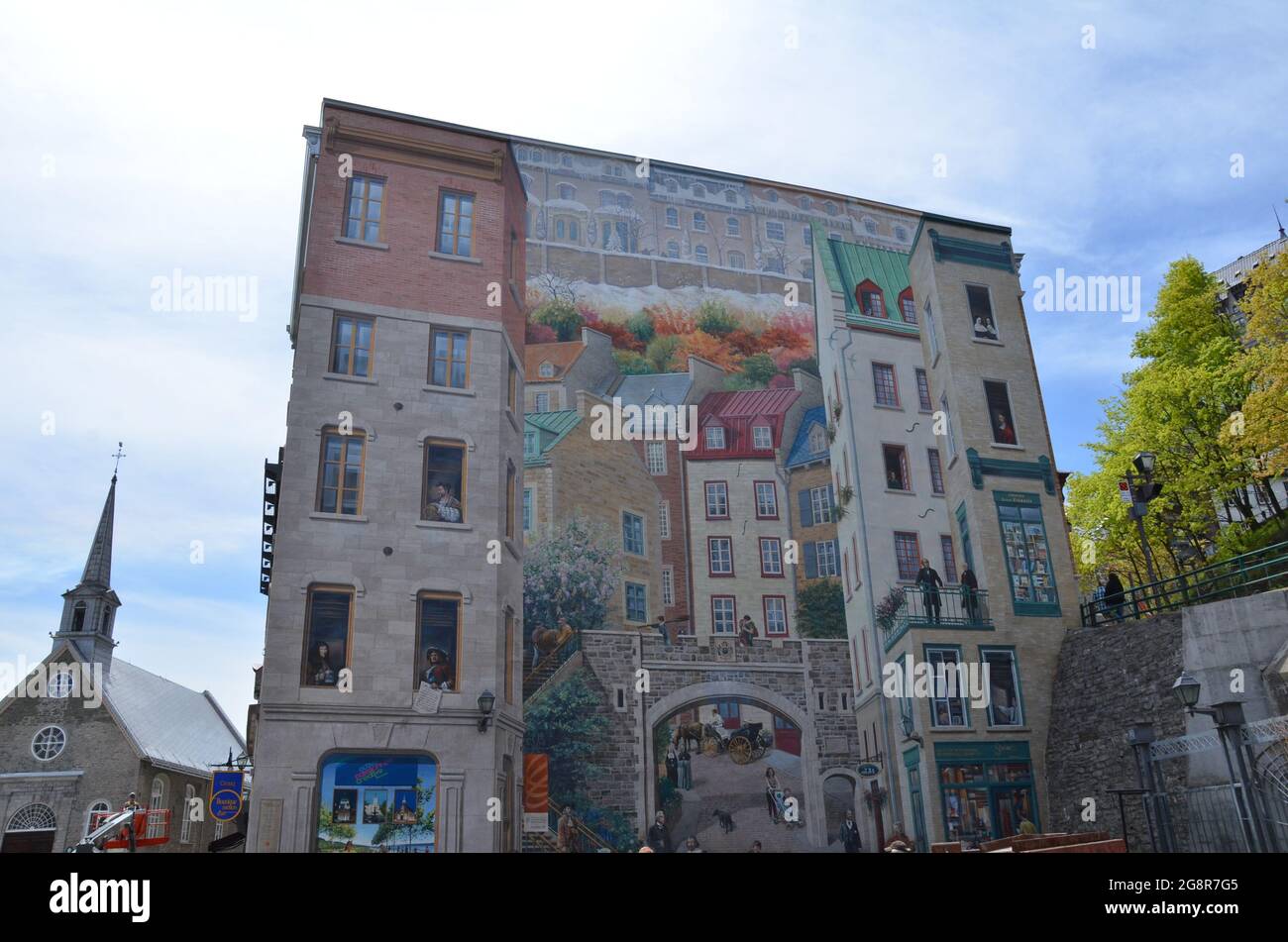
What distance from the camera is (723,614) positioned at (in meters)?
22.6

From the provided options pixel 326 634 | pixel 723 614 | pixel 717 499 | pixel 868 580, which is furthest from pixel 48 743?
pixel 868 580

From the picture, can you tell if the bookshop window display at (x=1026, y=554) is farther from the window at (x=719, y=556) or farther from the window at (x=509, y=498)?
the window at (x=509, y=498)

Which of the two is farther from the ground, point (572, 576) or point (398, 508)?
point (398, 508)

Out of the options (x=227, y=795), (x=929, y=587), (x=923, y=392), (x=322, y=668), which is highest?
(x=923, y=392)

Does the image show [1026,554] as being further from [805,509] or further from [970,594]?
[805,509]

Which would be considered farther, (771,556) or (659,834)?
(771,556)

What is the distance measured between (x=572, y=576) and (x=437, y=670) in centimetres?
376

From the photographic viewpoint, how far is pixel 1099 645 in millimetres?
21891

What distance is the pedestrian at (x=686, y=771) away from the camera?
2077 centimetres

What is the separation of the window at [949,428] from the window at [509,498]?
10871 millimetres

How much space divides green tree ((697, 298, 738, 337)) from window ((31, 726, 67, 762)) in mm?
28984

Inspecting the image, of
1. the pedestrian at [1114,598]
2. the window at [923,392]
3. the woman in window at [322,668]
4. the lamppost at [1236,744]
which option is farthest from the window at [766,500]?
the lamppost at [1236,744]
